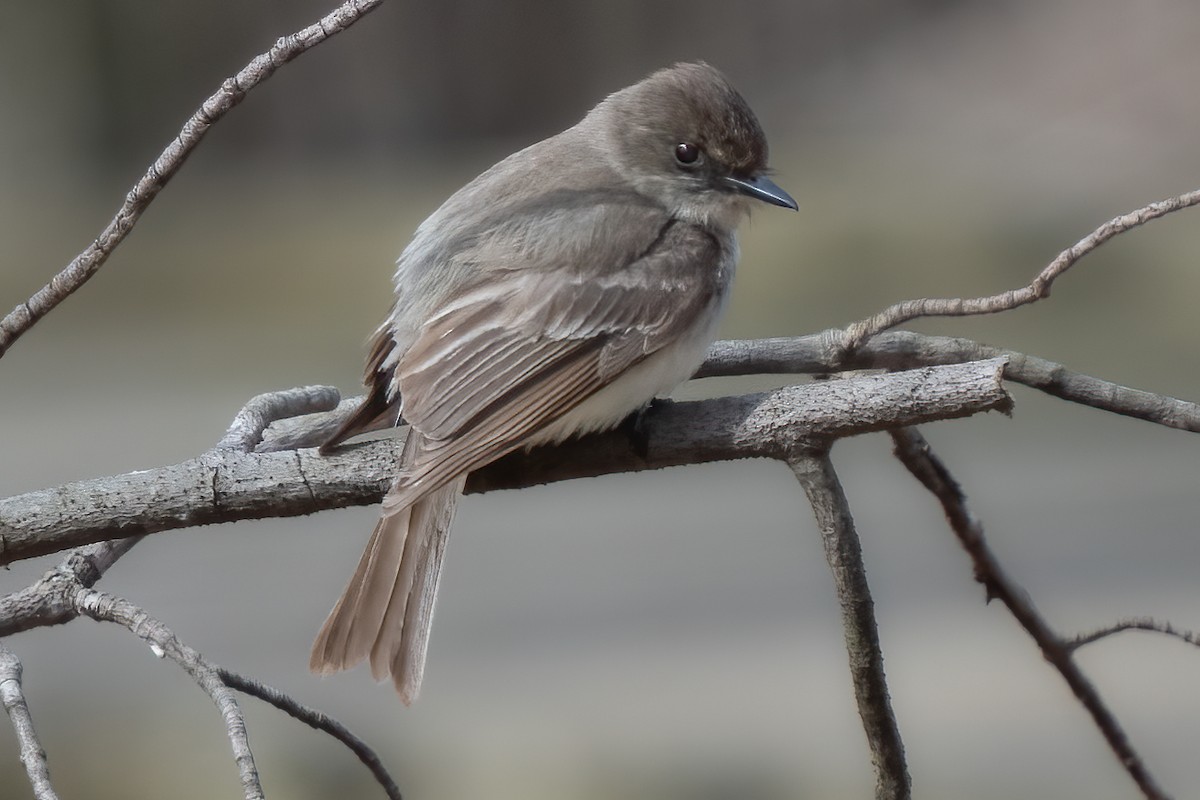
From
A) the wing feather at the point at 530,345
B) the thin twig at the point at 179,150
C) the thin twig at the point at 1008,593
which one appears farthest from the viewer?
the wing feather at the point at 530,345

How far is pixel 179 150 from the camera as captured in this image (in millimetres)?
1604

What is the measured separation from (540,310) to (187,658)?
96 cm

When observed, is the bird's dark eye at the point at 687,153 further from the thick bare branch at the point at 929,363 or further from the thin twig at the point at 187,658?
the thin twig at the point at 187,658

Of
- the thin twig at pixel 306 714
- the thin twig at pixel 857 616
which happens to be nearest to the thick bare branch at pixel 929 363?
the thin twig at pixel 857 616

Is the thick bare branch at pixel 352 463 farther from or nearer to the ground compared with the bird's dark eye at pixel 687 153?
nearer to the ground

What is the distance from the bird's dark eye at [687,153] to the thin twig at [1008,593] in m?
1.00

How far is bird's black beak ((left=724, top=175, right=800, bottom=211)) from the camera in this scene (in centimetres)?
274

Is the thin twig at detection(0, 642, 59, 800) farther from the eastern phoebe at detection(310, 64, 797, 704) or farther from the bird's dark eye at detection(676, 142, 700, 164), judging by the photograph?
the bird's dark eye at detection(676, 142, 700, 164)

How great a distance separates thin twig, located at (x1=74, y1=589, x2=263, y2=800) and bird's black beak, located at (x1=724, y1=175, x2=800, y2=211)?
144 cm

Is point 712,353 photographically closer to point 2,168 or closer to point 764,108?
point 764,108

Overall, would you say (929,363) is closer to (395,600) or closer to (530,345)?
(530,345)

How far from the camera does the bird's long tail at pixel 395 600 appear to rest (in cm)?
217

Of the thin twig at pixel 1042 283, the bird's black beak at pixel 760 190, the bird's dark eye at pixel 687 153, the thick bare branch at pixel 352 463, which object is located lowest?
the thick bare branch at pixel 352 463

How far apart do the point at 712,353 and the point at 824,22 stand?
576 cm
